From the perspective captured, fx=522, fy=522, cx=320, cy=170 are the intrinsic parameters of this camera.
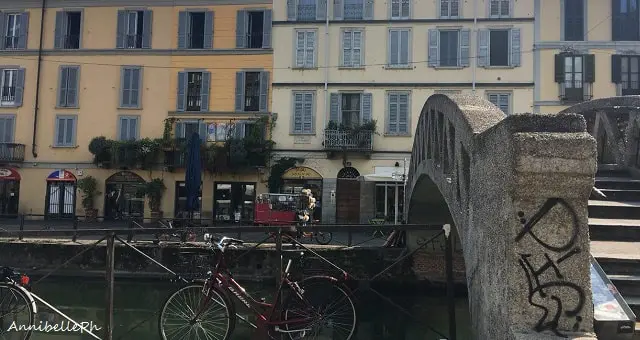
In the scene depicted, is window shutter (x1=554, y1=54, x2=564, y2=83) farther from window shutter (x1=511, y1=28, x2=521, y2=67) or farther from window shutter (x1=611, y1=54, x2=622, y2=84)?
window shutter (x1=611, y1=54, x2=622, y2=84)

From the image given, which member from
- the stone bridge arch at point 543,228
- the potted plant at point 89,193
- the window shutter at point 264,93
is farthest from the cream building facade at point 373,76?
the stone bridge arch at point 543,228

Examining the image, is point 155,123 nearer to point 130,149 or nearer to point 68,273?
point 130,149

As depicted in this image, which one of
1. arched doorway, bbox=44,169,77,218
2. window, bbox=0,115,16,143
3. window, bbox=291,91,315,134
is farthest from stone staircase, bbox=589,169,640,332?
window, bbox=0,115,16,143

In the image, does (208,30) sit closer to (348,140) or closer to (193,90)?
(193,90)

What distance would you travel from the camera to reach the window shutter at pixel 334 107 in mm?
26781

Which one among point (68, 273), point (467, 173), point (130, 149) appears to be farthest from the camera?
point (130, 149)

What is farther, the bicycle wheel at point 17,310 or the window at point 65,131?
the window at point 65,131

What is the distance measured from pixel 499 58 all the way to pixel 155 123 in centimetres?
1801

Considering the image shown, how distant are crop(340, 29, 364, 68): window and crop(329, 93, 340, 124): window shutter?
1.68m

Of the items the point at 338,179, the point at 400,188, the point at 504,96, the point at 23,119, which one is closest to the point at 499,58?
the point at 504,96

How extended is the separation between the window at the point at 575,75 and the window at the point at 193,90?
17585 mm

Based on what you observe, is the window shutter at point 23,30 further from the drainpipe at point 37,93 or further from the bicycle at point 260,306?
the bicycle at point 260,306

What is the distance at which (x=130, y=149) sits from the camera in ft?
88.2

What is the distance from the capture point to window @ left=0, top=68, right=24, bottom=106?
28.5 metres
